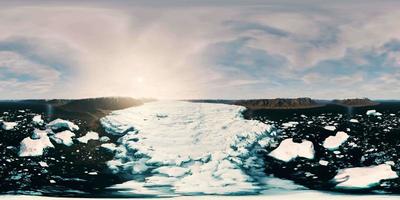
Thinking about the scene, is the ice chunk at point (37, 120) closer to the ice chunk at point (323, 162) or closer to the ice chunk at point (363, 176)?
the ice chunk at point (323, 162)

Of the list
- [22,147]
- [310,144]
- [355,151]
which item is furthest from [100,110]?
[355,151]

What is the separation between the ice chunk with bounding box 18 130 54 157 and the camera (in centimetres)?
1538

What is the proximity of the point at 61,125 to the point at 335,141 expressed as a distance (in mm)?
8170

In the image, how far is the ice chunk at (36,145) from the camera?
15.4m

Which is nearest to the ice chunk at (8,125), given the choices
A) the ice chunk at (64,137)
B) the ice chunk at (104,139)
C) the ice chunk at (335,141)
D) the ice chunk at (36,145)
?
the ice chunk at (36,145)

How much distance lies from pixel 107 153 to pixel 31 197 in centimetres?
286

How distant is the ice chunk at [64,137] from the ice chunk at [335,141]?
7494 millimetres

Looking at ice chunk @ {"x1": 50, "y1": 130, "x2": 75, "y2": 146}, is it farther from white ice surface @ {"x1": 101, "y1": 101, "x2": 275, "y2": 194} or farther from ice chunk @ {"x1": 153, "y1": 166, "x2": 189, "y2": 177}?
ice chunk @ {"x1": 153, "y1": 166, "x2": 189, "y2": 177}

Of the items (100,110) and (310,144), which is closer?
(310,144)

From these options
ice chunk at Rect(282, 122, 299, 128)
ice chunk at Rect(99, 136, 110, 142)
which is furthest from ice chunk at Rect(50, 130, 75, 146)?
ice chunk at Rect(282, 122, 299, 128)

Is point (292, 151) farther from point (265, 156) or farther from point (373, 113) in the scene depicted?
point (373, 113)

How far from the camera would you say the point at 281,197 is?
13562mm

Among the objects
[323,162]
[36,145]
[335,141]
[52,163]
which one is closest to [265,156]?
[323,162]

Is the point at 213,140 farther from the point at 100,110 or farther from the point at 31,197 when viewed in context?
the point at 31,197
